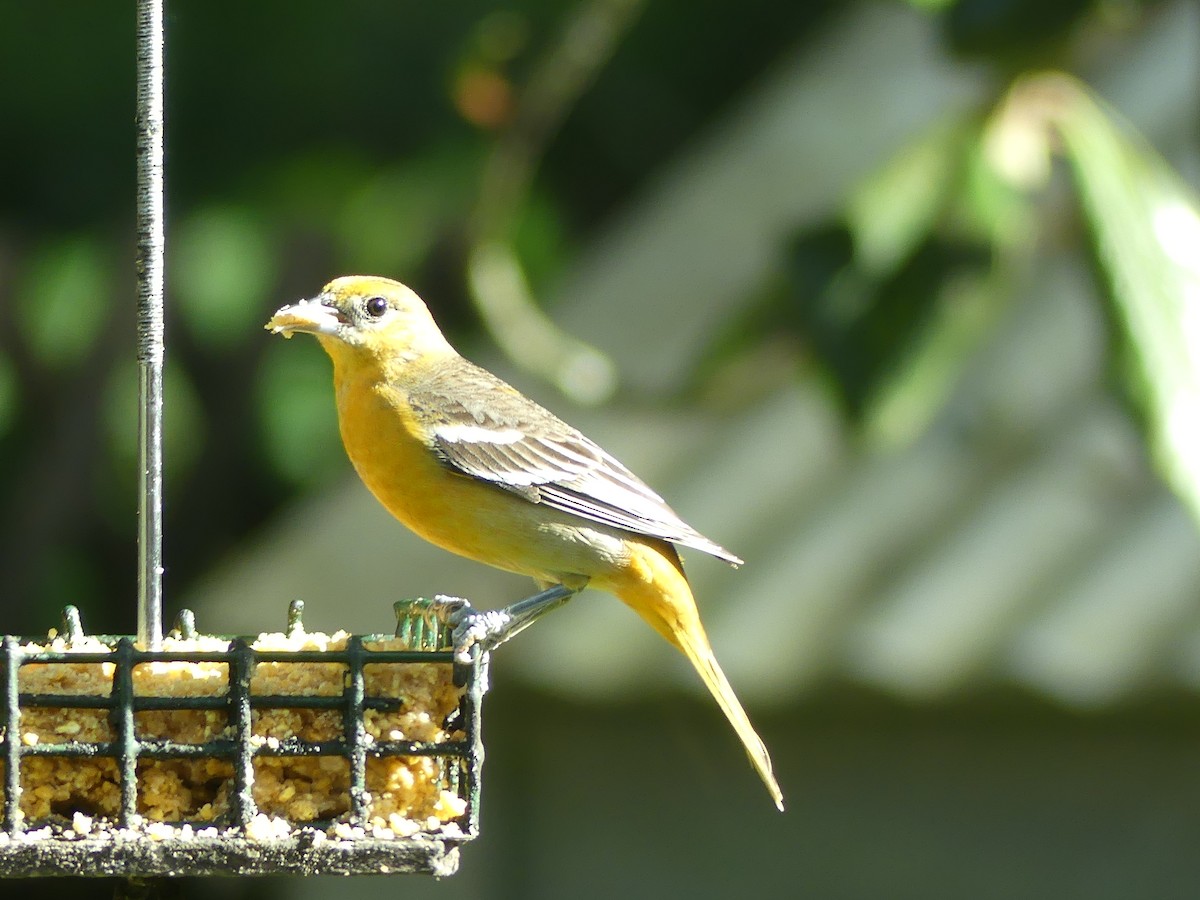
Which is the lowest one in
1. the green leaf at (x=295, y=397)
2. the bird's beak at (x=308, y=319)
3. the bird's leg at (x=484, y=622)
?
the bird's leg at (x=484, y=622)

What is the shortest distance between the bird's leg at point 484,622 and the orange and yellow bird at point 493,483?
0.23 metres

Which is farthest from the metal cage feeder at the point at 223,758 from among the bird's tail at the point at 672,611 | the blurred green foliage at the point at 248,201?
the blurred green foliage at the point at 248,201

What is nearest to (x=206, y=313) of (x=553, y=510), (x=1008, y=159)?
(x=553, y=510)

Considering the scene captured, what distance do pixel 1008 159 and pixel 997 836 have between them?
3.46m

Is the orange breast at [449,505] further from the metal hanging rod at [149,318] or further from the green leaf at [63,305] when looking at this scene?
the green leaf at [63,305]

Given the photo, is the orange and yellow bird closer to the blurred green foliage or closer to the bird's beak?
the bird's beak

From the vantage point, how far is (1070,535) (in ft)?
22.8

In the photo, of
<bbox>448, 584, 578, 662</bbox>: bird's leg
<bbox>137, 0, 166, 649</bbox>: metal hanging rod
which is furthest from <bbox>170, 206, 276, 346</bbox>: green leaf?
<bbox>137, 0, 166, 649</bbox>: metal hanging rod

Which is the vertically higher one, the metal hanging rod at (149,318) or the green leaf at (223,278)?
the green leaf at (223,278)

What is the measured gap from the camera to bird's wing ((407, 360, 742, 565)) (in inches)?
164

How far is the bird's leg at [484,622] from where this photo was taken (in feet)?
10.5

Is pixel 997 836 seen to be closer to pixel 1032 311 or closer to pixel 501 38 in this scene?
pixel 1032 311

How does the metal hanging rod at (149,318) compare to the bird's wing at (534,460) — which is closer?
the metal hanging rod at (149,318)

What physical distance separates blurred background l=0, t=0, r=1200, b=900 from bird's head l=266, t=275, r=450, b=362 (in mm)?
926
